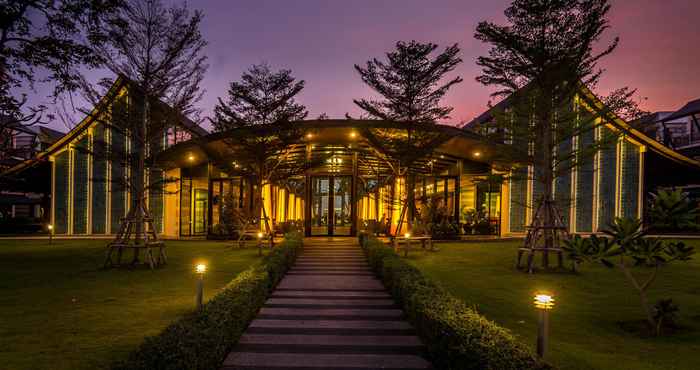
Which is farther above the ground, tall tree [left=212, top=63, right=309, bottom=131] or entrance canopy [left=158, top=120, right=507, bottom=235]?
tall tree [left=212, top=63, right=309, bottom=131]

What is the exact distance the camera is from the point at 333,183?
1838 cm

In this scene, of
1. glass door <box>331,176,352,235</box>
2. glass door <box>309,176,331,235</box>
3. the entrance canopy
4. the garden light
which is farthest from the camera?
glass door <box>309,176,331,235</box>

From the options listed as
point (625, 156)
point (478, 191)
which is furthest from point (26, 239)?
point (625, 156)

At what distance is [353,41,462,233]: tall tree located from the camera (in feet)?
46.4

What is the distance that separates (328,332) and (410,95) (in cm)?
1071

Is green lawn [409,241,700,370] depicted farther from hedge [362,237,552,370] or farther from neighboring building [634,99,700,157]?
neighboring building [634,99,700,157]

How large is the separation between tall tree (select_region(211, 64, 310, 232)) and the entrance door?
3375 millimetres

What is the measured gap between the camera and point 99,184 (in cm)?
2050

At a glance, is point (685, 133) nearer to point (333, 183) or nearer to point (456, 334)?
point (333, 183)

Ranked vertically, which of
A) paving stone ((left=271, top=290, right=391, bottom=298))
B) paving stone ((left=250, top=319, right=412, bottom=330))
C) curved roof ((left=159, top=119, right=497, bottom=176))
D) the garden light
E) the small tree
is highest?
curved roof ((left=159, top=119, right=497, bottom=176))

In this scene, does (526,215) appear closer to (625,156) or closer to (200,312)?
(625,156)

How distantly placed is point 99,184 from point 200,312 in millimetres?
19755

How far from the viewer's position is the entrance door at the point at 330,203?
60.0 feet

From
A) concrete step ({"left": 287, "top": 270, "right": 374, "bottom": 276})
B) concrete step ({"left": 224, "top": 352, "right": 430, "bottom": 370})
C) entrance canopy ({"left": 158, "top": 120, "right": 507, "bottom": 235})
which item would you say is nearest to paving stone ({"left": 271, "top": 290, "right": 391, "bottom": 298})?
concrete step ({"left": 287, "top": 270, "right": 374, "bottom": 276})
